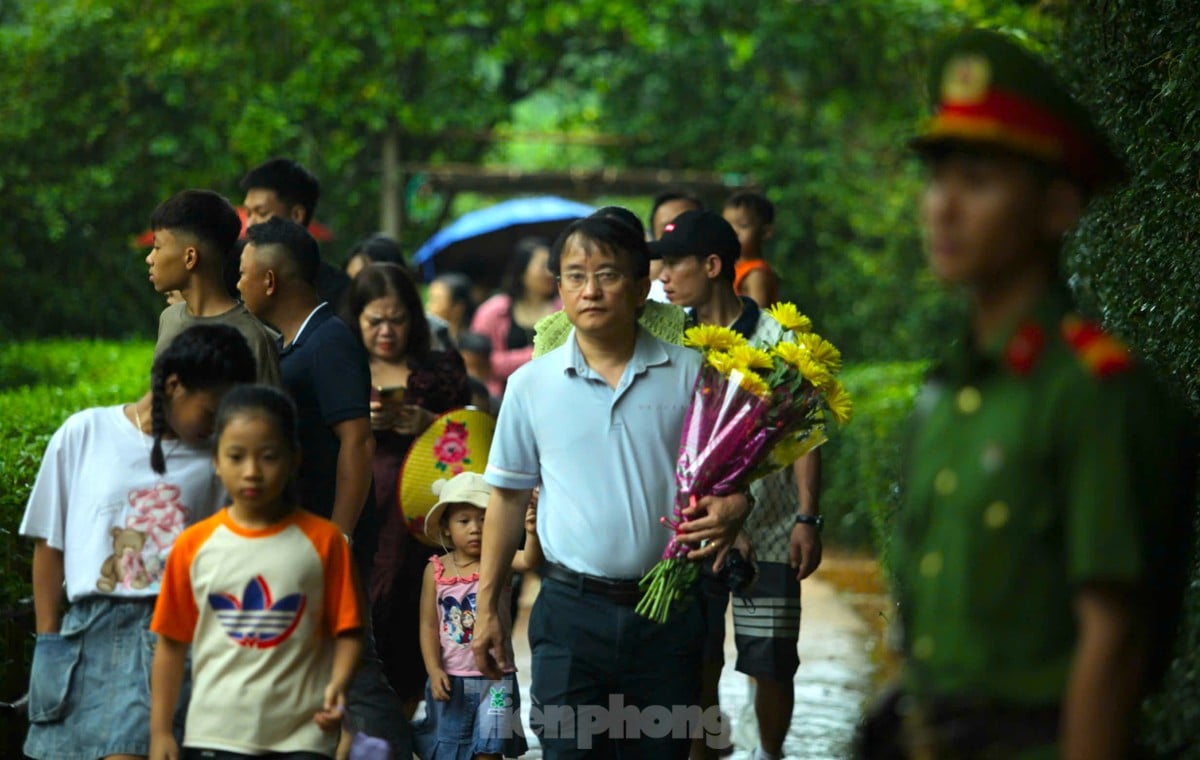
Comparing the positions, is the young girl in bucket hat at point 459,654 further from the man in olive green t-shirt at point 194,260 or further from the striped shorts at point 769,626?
the man in olive green t-shirt at point 194,260

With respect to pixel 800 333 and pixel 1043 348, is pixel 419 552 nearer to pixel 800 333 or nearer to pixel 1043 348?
pixel 800 333

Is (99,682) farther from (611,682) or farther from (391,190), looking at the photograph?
(391,190)

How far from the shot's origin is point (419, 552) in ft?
25.3

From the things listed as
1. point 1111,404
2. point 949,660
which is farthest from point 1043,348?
point 949,660

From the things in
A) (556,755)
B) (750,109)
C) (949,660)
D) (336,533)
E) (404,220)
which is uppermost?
(750,109)

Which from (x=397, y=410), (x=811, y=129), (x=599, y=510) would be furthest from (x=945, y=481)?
(x=811, y=129)

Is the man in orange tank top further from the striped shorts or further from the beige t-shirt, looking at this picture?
the beige t-shirt

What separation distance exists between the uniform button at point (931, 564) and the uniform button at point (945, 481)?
0.39 feet

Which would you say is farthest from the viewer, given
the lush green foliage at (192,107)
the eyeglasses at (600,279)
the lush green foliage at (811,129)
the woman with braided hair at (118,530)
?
the lush green foliage at (811,129)

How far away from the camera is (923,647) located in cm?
343

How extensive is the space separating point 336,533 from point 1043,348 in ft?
7.85

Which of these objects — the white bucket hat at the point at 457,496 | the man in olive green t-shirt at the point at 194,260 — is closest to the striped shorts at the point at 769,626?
the white bucket hat at the point at 457,496

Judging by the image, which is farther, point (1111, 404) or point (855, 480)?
point (855, 480)

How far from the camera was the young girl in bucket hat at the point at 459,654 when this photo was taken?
668 cm
